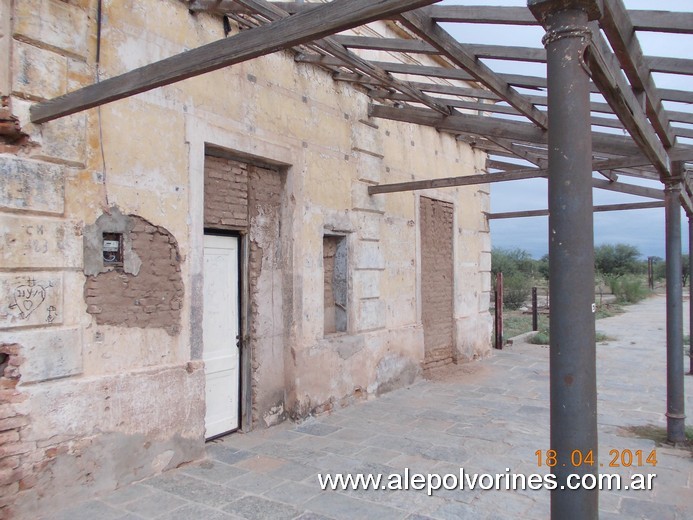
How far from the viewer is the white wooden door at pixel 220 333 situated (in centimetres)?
526

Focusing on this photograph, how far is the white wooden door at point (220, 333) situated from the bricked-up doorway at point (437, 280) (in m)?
4.00

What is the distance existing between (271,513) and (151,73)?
311 cm

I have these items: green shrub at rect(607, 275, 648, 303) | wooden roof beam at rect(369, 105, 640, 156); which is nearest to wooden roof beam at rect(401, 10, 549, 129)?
wooden roof beam at rect(369, 105, 640, 156)

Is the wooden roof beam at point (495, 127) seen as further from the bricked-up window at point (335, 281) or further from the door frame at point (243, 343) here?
the door frame at point (243, 343)

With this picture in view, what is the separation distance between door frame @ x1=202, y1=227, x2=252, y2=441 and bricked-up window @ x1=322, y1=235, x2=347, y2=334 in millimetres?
1472

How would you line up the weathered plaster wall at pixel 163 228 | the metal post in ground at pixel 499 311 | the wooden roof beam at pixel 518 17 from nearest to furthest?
the wooden roof beam at pixel 518 17 < the weathered plaster wall at pixel 163 228 < the metal post in ground at pixel 499 311

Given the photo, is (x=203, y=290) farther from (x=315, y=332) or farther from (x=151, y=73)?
(x=151, y=73)

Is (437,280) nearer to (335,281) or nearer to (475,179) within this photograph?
(335,281)

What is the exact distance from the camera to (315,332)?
6.21 m

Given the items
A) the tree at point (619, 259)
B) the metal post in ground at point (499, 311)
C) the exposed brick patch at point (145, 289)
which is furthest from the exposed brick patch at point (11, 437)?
the tree at point (619, 259)

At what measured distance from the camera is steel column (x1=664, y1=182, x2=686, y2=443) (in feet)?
17.1

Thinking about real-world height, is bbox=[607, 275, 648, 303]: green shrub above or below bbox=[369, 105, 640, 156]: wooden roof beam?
below

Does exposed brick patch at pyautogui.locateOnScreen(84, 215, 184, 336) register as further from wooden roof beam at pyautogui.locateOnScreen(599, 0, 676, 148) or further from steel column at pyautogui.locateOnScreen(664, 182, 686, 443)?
steel column at pyautogui.locateOnScreen(664, 182, 686, 443)

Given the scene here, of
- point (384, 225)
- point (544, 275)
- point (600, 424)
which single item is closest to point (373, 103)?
point (384, 225)
